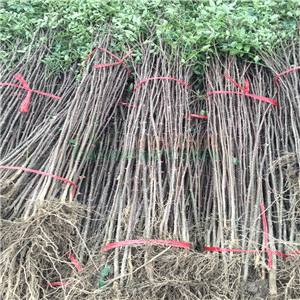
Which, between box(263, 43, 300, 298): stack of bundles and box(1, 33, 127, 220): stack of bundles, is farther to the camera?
box(1, 33, 127, 220): stack of bundles

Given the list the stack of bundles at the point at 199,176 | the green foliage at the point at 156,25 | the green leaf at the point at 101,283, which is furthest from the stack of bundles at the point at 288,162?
the green leaf at the point at 101,283

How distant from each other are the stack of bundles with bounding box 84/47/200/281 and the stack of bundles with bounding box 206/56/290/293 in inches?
9.7

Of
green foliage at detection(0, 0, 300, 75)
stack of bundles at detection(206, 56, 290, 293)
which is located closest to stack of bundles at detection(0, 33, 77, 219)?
green foliage at detection(0, 0, 300, 75)

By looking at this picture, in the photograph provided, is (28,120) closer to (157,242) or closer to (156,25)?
(156,25)

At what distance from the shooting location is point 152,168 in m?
2.45

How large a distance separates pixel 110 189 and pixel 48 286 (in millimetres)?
908

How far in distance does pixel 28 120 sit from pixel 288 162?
90.0 inches

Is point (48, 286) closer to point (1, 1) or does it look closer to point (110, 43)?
point (110, 43)

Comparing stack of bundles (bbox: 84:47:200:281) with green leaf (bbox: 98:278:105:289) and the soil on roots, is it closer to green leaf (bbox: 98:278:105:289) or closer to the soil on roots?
green leaf (bbox: 98:278:105:289)

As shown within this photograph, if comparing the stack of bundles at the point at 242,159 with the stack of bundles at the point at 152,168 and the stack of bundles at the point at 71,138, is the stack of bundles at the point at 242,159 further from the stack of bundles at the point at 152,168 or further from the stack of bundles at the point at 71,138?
the stack of bundles at the point at 71,138

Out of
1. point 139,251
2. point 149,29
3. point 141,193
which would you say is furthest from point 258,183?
point 149,29

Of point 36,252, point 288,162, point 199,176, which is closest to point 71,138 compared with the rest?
point 36,252

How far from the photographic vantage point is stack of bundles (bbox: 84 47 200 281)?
7.31 ft

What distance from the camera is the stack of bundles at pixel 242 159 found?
2.27 meters
